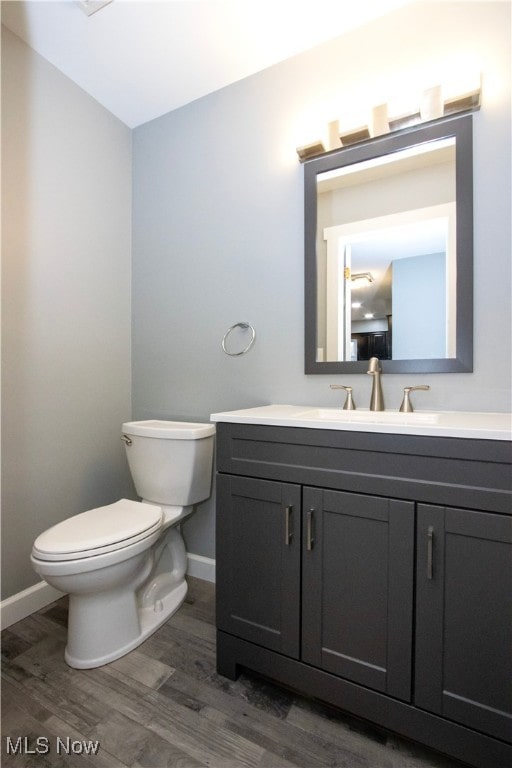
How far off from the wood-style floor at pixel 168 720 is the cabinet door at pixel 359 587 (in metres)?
0.19

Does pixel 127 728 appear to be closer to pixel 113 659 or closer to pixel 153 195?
pixel 113 659

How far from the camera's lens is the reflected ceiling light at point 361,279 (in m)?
1.48

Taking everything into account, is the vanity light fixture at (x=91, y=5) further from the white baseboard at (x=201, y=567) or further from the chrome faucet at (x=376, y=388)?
the white baseboard at (x=201, y=567)

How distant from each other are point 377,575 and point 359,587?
66 mm

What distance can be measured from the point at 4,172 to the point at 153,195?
74 cm

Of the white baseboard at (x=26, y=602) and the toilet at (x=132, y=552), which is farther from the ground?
the toilet at (x=132, y=552)

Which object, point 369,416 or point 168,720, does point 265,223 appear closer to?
point 369,416

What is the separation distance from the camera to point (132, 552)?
1260 mm

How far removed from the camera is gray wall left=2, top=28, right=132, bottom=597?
4.89 feet

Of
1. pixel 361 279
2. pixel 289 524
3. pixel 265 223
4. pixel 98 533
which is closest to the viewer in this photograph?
pixel 289 524

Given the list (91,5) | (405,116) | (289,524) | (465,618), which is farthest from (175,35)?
(465,618)

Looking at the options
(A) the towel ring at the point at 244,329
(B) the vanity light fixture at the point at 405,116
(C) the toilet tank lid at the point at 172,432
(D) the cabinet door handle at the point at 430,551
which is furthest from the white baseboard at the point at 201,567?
(B) the vanity light fixture at the point at 405,116

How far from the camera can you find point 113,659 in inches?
50.8

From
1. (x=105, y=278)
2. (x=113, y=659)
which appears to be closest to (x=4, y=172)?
(x=105, y=278)
